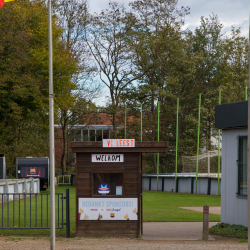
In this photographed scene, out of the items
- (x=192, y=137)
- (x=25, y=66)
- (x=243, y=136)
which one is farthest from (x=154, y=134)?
(x=243, y=136)

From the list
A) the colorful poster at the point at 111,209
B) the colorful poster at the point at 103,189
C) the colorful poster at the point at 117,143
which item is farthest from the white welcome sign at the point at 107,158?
the colorful poster at the point at 111,209

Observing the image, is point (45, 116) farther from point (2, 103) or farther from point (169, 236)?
point (169, 236)

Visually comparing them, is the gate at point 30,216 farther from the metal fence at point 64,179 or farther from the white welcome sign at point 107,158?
the metal fence at point 64,179

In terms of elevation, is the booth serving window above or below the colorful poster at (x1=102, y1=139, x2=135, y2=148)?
below

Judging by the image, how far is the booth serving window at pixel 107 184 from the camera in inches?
404

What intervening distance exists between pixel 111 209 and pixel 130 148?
1.64m

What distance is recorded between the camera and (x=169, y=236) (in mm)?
10742

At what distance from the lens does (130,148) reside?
1017cm

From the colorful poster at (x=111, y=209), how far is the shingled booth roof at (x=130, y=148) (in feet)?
4.16

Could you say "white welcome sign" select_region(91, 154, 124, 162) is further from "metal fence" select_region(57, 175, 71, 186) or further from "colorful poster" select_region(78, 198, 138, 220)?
"metal fence" select_region(57, 175, 71, 186)

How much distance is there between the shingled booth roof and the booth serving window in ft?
2.19

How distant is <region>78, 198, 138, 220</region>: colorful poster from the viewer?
1016cm

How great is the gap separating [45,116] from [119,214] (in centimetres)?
2594

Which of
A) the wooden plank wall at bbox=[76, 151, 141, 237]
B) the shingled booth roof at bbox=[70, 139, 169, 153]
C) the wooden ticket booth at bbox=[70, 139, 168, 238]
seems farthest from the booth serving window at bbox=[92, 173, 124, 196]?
the shingled booth roof at bbox=[70, 139, 169, 153]
